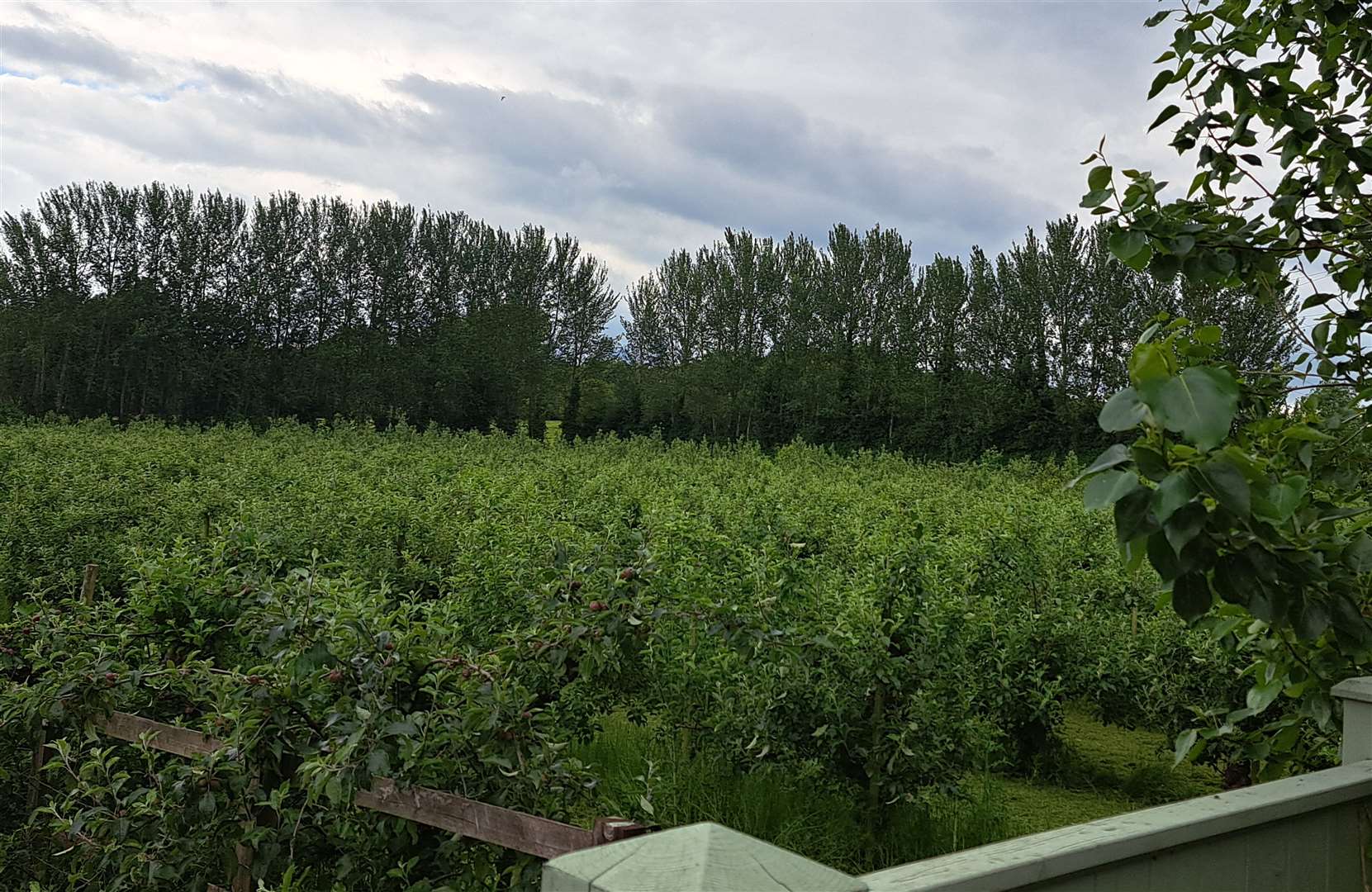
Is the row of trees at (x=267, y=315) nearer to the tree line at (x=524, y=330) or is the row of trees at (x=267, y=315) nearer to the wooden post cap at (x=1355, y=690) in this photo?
the tree line at (x=524, y=330)

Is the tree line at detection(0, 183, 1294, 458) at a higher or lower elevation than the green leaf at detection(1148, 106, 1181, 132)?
higher

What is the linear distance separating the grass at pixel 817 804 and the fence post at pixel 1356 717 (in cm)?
186

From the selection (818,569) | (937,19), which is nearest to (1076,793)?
(818,569)

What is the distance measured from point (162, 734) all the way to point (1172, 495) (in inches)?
132

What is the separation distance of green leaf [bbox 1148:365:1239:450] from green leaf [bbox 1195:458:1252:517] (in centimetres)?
7

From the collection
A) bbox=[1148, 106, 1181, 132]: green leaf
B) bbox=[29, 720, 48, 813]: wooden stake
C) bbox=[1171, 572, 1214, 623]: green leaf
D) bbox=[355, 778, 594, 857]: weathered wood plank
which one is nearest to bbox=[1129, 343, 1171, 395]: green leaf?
bbox=[1171, 572, 1214, 623]: green leaf

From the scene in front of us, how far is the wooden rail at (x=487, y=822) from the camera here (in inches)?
92.0

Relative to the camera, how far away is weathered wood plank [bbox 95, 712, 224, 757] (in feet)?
10.6

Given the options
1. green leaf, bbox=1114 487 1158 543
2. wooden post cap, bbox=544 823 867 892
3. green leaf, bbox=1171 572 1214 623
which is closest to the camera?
wooden post cap, bbox=544 823 867 892

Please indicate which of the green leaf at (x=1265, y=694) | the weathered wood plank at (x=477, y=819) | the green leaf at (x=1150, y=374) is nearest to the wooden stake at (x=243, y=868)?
the weathered wood plank at (x=477, y=819)

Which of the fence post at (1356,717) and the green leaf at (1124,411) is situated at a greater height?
the green leaf at (1124,411)

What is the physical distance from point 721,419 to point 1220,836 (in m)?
34.8

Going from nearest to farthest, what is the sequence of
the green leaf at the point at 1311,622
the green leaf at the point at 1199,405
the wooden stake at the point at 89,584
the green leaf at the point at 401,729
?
the green leaf at the point at 1199,405, the green leaf at the point at 1311,622, the green leaf at the point at 401,729, the wooden stake at the point at 89,584

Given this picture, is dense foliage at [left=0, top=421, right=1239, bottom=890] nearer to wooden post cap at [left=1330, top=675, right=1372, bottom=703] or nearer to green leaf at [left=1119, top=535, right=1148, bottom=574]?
wooden post cap at [left=1330, top=675, right=1372, bottom=703]
